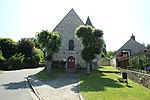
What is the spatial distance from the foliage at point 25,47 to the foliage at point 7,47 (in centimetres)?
171

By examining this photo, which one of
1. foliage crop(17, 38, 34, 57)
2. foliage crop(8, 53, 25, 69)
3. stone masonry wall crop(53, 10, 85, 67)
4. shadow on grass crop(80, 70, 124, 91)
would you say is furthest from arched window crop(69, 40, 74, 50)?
foliage crop(17, 38, 34, 57)

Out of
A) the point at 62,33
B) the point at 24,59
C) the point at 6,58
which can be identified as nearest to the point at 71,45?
the point at 62,33

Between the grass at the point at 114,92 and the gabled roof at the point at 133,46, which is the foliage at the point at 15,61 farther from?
the grass at the point at 114,92

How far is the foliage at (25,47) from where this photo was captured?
52938mm

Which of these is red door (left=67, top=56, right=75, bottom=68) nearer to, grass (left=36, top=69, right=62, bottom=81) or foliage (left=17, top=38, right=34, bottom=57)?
grass (left=36, top=69, right=62, bottom=81)

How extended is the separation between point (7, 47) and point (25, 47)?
14.4ft

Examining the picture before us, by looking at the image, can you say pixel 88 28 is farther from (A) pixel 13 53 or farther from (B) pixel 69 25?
(A) pixel 13 53

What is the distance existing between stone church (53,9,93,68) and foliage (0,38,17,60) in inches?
764

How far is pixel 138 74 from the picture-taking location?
21.3 metres

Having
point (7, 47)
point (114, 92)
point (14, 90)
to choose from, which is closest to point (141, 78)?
point (114, 92)

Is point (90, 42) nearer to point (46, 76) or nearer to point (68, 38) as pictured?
point (68, 38)

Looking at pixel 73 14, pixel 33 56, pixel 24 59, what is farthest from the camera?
pixel 33 56

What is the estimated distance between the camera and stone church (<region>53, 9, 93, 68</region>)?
1460 inches

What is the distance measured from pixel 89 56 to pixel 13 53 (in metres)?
28.2
